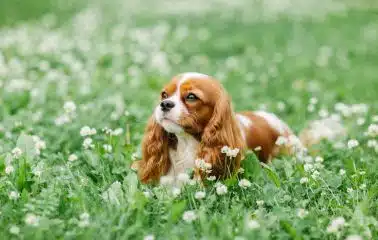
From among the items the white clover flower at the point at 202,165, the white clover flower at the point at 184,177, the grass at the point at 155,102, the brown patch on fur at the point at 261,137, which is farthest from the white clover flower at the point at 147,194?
the brown patch on fur at the point at 261,137

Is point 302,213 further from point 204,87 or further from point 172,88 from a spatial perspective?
point 172,88

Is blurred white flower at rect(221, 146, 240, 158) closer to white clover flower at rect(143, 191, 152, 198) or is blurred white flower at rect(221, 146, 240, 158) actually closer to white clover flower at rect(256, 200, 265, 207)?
white clover flower at rect(256, 200, 265, 207)

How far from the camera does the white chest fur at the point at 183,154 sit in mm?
4152

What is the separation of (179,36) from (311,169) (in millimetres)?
6252

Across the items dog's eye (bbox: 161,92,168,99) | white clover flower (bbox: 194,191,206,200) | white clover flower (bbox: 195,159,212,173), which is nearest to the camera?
white clover flower (bbox: 194,191,206,200)

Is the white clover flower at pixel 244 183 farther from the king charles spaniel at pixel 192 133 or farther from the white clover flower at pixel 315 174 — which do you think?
the white clover flower at pixel 315 174

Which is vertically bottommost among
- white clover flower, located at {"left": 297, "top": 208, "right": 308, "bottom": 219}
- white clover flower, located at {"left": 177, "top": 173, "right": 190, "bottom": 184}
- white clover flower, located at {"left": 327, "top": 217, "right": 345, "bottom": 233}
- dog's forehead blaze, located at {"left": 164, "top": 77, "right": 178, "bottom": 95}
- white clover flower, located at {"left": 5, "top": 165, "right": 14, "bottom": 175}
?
white clover flower, located at {"left": 327, "top": 217, "right": 345, "bottom": 233}

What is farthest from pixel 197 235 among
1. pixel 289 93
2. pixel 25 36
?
pixel 25 36

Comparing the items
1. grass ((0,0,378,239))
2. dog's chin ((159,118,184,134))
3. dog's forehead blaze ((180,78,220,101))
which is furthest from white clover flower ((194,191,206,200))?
dog's forehead blaze ((180,78,220,101))

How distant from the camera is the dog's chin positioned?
13.0 ft

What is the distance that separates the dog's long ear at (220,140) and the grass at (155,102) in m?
0.17

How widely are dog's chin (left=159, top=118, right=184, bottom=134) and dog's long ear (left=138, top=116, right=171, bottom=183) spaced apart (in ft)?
0.62

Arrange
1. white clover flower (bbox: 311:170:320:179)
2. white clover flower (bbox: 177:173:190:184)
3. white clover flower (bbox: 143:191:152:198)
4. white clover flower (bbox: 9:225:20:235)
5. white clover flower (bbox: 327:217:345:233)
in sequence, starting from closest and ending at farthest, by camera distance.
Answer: white clover flower (bbox: 9:225:20:235), white clover flower (bbox: 327:217:345:233), white clover flower (bbox: 143:191:152:198), white clover flower (bbox: 177:173:190:184), white clover flower (bbox: 311:170:320:179)

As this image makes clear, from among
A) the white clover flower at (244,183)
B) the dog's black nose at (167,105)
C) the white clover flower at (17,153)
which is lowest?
the white clover flower at (244,183)
